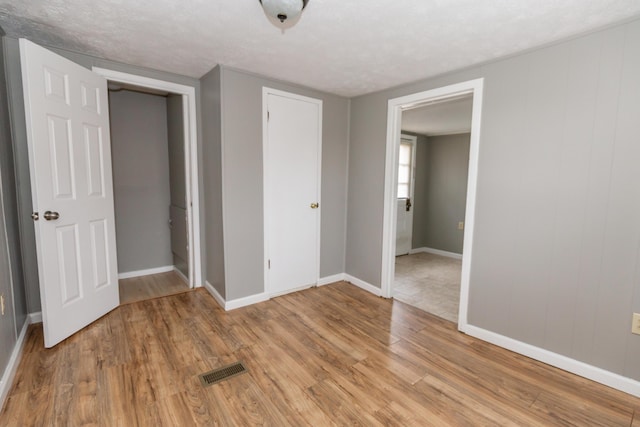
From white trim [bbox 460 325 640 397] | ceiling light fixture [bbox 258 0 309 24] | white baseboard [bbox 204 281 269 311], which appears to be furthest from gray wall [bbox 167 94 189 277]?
white trim [bbox 460 325 640 397]

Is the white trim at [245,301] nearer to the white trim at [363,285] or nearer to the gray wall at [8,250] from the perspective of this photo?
the white trim at [363,285]

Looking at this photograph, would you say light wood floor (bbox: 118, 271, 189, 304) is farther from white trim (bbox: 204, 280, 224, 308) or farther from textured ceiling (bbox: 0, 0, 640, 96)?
textured ceiling (bbox: 0, 0, 640, 96)

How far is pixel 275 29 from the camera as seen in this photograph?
194cm

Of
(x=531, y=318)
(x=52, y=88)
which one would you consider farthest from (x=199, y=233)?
(x=531, y=318)

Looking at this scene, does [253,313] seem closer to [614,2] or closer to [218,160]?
[218,160]

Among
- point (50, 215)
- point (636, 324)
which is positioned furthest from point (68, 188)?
point (636, 324)

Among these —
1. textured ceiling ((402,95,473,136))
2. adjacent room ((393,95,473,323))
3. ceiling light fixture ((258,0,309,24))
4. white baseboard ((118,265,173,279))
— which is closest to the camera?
ceiling light fixture ((258,0,309,24))

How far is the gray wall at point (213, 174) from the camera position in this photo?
108 inches

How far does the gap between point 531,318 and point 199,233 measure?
307 centimetres

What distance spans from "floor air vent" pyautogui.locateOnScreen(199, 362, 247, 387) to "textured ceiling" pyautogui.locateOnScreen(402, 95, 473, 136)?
2.94 meters

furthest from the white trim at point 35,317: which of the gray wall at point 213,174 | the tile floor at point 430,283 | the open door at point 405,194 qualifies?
the open door at point 405,194

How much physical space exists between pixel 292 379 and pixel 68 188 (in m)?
2.13

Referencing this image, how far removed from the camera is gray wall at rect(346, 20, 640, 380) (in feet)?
5.92

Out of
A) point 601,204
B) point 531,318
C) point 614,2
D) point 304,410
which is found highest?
point 614,2
